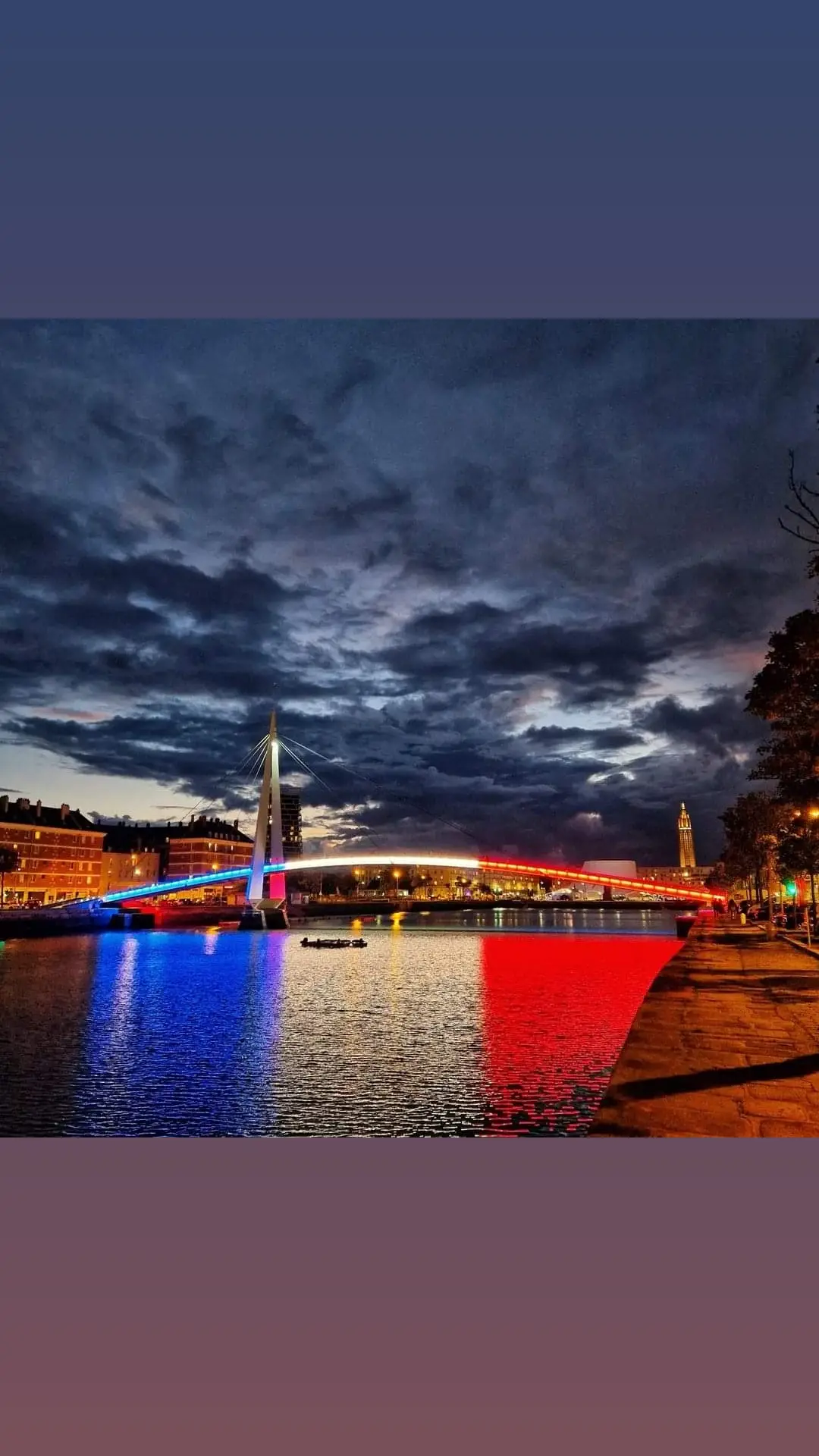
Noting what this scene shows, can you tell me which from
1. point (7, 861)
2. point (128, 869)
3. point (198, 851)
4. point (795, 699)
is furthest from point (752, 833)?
point (198, 851)

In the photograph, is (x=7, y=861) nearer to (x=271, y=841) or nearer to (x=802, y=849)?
(x=271, y=841)

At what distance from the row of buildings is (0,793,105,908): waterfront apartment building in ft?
0.15

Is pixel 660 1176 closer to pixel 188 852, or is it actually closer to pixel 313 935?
pixel 313 935

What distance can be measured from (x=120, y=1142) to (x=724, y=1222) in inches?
127

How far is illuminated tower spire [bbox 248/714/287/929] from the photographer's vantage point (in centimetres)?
3712

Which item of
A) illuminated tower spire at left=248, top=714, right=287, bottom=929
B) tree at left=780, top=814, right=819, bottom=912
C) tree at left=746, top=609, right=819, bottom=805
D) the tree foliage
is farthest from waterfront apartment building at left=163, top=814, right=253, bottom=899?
tree at left=746, top=609, right=819, bottom=805

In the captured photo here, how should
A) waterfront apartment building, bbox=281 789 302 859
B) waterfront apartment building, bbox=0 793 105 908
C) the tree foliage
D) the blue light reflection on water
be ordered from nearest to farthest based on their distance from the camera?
1. the blue light reflection on water
2. the tree foliage
3. waterfront apartment building, bbox=0 793 105 908
4. waterfront apartment building, bbox=281 789 302 859

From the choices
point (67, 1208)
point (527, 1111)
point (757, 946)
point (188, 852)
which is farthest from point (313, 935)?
point (188, 852)

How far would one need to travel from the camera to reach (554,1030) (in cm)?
1238

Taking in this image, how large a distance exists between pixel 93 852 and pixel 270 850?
25.0 meters

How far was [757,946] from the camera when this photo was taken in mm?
15641

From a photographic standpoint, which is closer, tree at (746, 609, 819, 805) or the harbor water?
the harbor water

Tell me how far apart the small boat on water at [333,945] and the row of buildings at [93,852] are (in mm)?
18158

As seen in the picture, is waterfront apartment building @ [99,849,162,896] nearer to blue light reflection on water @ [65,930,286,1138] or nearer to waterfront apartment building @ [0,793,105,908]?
waterfront apartment building @ [0,793,105,908]
